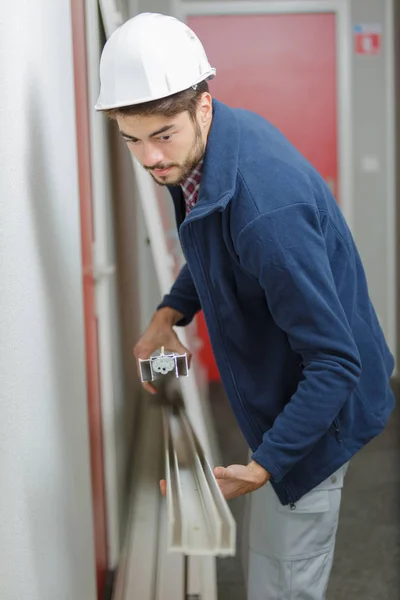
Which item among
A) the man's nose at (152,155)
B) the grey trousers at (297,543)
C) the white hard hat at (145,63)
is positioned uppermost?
the white hard hat at (145,63)

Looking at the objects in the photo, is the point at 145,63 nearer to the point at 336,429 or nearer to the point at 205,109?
the point at 205,109

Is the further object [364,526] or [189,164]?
[364,526]

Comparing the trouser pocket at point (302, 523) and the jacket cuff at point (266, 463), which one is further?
the trouser pocket at point (302, 523)

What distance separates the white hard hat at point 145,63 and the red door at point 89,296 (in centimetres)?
43

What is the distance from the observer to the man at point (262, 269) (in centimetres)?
74

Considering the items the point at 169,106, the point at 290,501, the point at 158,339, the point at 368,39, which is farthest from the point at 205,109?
the point at 368,39

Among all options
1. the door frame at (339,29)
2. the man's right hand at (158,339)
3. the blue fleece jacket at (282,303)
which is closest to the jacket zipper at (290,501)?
the blue fleece jacket at (282,303)

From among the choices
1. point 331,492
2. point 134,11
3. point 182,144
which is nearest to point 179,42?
point 182,144

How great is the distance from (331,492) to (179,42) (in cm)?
64

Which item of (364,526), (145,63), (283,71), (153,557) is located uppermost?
(283,71)

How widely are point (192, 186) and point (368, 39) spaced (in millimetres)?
1966

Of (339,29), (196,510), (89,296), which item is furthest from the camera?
(339,29)

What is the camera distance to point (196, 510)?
67 centimetres

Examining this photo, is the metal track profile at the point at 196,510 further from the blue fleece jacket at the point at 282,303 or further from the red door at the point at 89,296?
the red door at the point at 89,296
